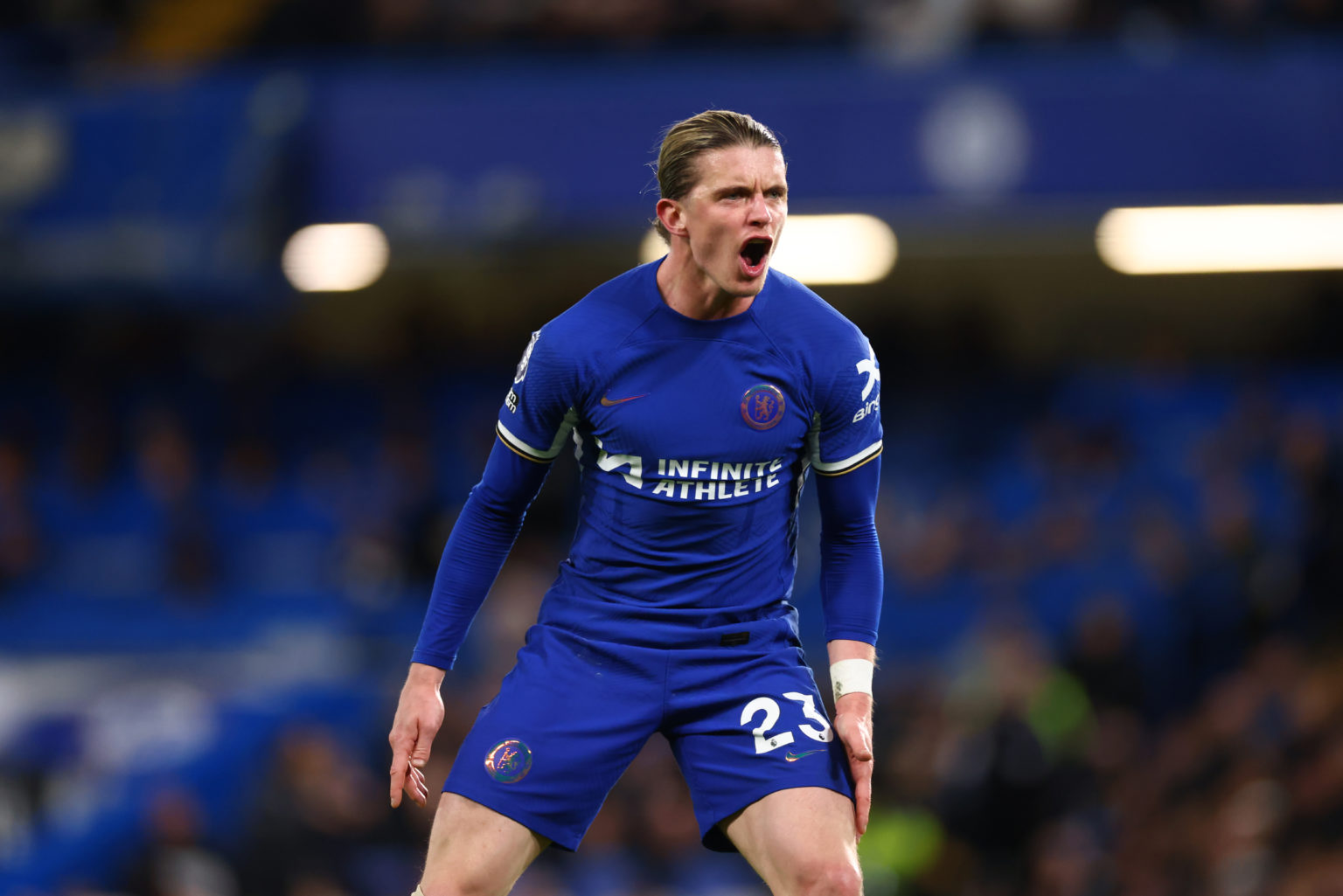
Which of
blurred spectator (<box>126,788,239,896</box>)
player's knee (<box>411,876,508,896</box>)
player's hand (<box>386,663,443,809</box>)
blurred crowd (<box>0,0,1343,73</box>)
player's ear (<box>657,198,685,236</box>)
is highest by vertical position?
blurred crowd (<box>0,0,1343,73</box>)

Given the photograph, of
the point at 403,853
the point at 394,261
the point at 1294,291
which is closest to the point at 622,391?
the point at 403,853

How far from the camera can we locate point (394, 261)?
14.5 meters

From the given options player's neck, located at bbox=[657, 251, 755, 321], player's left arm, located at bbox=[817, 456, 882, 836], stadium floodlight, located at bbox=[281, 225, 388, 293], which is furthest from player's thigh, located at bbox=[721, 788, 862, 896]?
stadium floodlight, located at bbox=[281, 225, 388, 293]

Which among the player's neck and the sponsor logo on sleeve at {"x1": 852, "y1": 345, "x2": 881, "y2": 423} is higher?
the player's neck

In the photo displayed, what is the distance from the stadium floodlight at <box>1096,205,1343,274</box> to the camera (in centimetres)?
1217

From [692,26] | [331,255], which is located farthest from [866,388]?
[331,255]

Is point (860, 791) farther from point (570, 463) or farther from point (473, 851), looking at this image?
point (570, 463)

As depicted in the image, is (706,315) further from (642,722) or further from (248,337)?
(248,337)

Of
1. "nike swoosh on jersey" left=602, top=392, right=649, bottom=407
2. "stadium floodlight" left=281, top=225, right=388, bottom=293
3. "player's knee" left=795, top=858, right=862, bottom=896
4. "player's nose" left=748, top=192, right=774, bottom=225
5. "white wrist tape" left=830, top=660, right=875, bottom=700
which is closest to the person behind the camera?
"player's knee" left=795, top=858, right=862, bottom=896

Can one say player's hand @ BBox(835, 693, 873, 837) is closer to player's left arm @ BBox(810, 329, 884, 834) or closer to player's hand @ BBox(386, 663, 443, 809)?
player's left arm @ BBox(810, 329, 884, 834)

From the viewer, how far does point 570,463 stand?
1190 cm

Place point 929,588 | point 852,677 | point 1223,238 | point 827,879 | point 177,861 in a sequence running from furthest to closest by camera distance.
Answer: point 1223,238 → point 929,588 → point 177,861 → point 852,677 → point 827,879

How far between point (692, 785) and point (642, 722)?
8.2 inches

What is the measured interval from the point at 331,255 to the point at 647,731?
1031 centimetres
